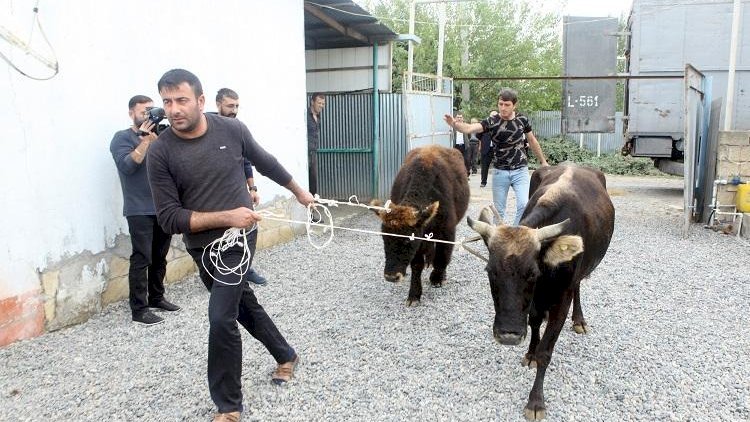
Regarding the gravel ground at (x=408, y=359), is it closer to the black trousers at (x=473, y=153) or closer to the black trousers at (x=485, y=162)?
the black trousers at (x=485, y=162)

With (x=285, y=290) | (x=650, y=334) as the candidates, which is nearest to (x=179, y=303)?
(x=285, y=290)

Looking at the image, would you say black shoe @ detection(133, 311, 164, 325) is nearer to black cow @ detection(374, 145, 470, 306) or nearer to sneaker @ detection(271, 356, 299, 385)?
sneaker @ detection(271, 356, 299, 385)

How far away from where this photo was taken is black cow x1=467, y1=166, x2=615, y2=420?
10.2 feet

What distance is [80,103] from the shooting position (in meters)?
4.75

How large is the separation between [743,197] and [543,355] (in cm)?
620

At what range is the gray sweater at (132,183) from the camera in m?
4.67

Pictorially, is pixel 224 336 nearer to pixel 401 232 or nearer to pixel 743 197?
pixel 401 232

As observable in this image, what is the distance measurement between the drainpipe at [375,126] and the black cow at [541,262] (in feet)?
21.6

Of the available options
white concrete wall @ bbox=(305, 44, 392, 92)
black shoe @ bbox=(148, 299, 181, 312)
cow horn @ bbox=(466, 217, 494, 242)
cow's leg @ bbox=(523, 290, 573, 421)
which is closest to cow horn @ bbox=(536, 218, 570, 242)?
cow horn @ bbox=(466, 217, 494, 242)

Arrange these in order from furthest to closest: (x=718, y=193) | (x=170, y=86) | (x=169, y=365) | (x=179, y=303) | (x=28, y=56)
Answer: (x=718, y=193) → (x=179, y=303) → (x=28, y=56) → (x=169, y=365) → (x=170, y=86)

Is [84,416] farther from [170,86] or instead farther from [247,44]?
[247,44]

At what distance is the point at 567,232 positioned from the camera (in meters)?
3.55

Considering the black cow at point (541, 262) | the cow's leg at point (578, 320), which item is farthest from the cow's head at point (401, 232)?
the cow's leg at point (578, 320)

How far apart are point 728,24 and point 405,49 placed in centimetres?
1370
